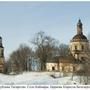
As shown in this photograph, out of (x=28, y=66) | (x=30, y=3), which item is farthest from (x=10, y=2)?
(x=28, y=66)

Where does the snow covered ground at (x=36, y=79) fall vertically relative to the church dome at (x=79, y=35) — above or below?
below

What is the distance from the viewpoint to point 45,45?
13.2 meters

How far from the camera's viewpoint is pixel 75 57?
13.3m

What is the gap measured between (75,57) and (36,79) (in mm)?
774

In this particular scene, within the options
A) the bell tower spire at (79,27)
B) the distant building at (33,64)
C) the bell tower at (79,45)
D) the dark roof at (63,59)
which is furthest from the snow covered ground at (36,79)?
the bell tower spire at (79,27)

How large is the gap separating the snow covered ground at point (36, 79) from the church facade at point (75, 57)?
0.15 metres

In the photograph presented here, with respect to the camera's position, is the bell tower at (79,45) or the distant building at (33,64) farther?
the distant building at (33,64)

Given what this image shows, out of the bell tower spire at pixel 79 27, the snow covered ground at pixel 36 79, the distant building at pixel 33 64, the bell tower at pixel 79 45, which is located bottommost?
the snow covered ground at pixel 36 79

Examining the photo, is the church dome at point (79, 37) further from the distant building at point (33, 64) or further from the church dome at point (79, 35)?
the distant building at point (33, 64)

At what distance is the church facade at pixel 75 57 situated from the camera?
13234 millimetres

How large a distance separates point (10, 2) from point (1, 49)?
32.9 inches

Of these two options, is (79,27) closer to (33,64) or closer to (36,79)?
(33,64)

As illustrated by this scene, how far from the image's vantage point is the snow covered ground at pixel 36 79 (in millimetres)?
13266

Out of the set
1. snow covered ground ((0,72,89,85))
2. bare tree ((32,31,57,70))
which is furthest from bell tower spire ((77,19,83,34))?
snow covered ground ((0,72,89,85))
